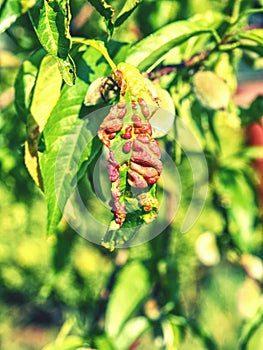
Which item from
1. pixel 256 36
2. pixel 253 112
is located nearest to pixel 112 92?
pixel 256 36

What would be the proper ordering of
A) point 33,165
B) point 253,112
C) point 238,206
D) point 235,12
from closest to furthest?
point 33,165 → point 235,12 → point 253,112 → point 238,206

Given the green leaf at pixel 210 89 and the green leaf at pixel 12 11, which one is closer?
the green leaf at pixel 12 11

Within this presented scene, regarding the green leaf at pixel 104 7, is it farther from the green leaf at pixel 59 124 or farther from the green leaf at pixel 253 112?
the green leaf at pixel 253 112

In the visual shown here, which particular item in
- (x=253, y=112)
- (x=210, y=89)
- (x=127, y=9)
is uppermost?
(x=127, y=9)

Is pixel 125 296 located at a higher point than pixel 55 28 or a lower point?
lower

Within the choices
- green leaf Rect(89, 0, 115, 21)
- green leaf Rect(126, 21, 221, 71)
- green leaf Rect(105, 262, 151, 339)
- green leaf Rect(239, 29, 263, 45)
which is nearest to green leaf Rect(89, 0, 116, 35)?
green leaf Rect(89, 0, 115, 21)

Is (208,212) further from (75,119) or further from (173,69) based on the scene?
(75,119)

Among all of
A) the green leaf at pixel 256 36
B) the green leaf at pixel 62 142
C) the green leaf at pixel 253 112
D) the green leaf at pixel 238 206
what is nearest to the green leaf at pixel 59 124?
the green leaf at pixel 62 142

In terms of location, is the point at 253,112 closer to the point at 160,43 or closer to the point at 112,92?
the point at 160,43
